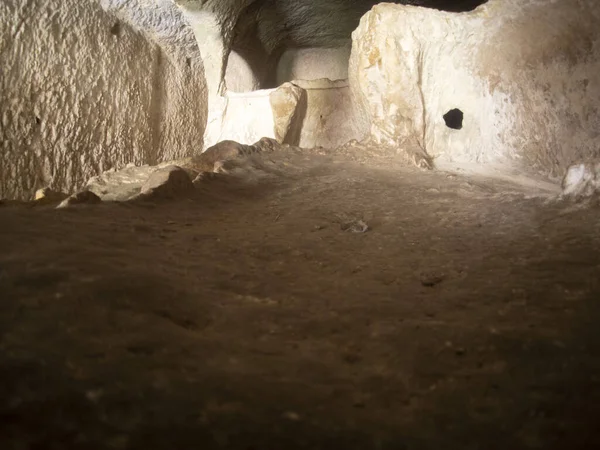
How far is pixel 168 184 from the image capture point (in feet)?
6.72

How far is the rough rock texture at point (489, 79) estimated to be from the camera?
8.98 feet

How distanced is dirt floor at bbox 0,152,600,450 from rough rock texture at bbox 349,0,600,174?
136cm

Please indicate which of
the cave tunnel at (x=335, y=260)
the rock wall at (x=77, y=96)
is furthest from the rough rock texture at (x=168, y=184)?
the rock wall at (x=77, y=96)

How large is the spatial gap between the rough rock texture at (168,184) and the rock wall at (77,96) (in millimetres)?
2418

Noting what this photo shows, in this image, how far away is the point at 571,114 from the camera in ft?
9.15

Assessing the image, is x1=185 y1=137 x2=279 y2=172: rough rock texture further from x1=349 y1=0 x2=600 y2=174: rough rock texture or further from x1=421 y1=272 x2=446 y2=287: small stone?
x1=421 y1=272 x2=446 y2=287: small stone

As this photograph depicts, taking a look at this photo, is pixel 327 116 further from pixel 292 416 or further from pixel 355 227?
pixel 292 416

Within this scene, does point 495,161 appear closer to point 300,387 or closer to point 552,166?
point 552,166

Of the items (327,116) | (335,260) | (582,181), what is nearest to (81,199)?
(335,260)

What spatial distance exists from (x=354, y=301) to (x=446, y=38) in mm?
2999

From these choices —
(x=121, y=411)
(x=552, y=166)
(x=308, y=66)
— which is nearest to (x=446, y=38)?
(x=552, y=166)

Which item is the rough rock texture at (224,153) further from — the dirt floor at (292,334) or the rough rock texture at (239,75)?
the rough rock texture at (239,75)

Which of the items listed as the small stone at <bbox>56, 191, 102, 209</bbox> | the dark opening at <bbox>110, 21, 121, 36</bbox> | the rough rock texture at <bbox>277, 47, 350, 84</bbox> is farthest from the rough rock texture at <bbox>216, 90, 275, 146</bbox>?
the small stone at <bbox>56, 191, 102, 209</bbox>

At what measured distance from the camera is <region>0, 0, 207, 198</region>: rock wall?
3.71 metres
